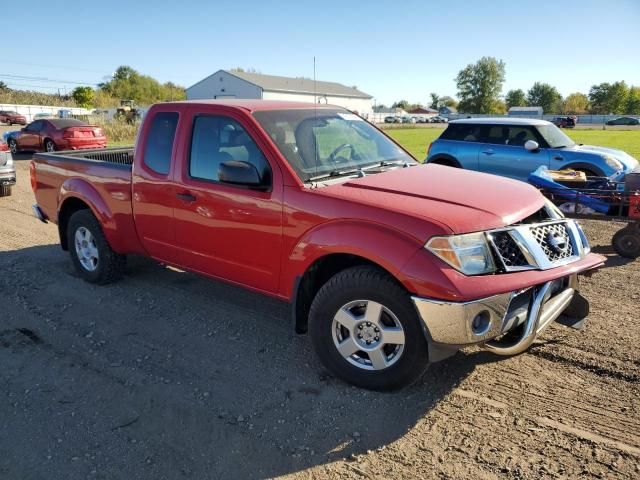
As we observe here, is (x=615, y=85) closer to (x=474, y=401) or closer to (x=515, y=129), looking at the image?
(x=515, y=129)

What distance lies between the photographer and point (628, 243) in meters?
6.33

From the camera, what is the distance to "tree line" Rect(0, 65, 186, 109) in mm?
69125

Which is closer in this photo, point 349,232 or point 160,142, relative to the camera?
point 349,232

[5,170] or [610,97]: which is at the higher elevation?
[610,97]

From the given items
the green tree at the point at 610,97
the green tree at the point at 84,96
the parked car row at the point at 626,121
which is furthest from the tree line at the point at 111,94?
the green tree at the point at 610,97

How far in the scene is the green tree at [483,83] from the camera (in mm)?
105562

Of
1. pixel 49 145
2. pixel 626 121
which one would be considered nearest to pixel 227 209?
pixel 49 145

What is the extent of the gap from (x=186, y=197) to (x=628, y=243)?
17.9 feet

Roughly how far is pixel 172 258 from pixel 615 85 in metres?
111

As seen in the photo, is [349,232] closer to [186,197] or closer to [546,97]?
[186,197]

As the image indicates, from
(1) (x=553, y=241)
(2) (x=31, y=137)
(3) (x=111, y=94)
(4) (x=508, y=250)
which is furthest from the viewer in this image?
(3) (x=111, y=94)

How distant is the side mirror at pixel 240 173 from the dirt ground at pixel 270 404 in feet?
4.55

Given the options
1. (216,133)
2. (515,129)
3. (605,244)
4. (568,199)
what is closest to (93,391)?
(216,133)

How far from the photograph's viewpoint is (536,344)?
407 centimetres
